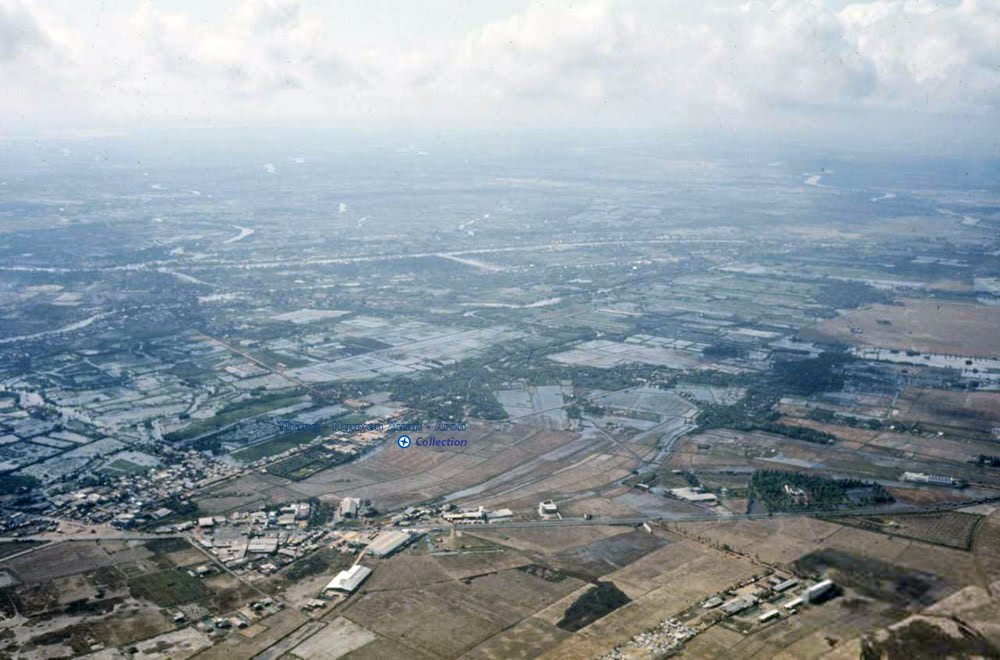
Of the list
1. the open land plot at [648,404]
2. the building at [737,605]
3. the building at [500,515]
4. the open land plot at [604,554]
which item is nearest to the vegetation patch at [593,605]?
the open land plot at [604,554]

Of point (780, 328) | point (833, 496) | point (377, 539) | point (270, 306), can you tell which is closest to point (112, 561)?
point (377, 539)

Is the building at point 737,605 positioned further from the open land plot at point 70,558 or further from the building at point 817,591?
the open land plot at point 70,558

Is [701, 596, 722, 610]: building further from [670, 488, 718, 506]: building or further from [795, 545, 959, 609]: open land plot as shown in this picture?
[670, 488, 718, 506]: building

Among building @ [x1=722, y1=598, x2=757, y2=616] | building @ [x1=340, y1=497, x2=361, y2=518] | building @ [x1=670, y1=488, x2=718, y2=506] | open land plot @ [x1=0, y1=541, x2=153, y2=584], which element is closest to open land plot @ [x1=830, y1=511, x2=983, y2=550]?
building @ [x1=670, y1=488, x2=718, y2=506]

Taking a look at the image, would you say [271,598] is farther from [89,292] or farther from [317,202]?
[317,202]

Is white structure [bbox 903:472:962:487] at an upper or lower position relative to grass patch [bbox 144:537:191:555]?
upper

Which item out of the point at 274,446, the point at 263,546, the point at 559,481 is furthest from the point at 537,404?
the point at 263,546
